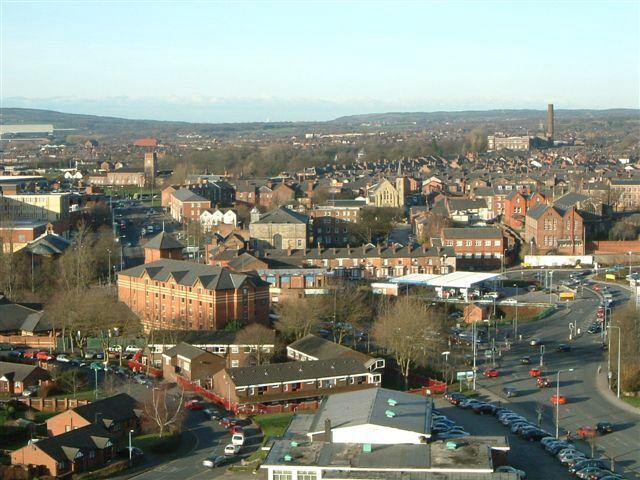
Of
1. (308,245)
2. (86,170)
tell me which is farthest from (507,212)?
(86,170)

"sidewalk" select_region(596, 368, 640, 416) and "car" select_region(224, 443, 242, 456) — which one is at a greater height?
"car" select_region(224, 443, 242, 456)

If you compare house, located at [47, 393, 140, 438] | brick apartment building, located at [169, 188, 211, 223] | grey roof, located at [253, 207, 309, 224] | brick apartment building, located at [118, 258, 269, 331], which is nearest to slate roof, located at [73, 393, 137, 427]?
house, located at [47, 393, 140, 438]

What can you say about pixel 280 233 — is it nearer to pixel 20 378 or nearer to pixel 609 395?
pixel 20 378

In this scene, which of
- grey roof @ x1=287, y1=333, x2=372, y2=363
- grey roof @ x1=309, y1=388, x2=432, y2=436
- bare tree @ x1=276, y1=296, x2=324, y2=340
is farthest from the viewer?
bare tree @ x1=276, y1=296, x2=324, y2=340

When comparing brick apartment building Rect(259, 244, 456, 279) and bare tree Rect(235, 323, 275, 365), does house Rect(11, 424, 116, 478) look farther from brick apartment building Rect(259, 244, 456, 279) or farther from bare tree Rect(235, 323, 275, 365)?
brick apartment building Rect(259, 244, 456, 279)

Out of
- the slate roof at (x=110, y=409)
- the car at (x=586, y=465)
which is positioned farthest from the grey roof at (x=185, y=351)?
the car at (x=586, y=465)

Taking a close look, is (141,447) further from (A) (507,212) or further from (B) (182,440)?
(A) (507,212)

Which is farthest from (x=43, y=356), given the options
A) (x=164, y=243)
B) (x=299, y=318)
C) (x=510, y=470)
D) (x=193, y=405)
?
(x=510, y=470)
